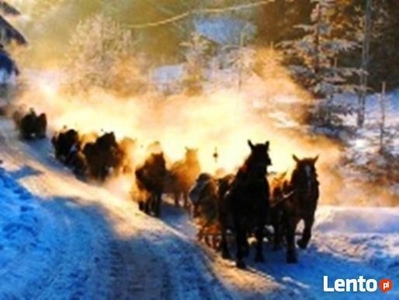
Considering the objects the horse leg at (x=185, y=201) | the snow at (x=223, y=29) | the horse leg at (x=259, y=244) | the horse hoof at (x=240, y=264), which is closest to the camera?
the horse hoof at (x=240, y=264)

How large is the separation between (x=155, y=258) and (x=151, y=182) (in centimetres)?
555

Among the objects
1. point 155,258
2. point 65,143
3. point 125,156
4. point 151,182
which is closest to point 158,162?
point 151,182

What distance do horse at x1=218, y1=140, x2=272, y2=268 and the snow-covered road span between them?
0.49 meters

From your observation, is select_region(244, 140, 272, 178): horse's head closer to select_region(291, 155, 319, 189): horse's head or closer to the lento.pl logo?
select_region(291, 155, 319, 189): horse's head

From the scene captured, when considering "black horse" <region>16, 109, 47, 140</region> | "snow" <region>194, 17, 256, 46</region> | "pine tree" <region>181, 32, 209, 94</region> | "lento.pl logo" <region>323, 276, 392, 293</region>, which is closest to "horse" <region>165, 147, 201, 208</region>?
"lento.pl logo" <region>323, 276, 392, 293</region>

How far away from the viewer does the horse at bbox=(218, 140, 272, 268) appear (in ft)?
42.6

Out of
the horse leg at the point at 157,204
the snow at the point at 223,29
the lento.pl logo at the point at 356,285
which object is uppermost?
the snow at the point at 223,29

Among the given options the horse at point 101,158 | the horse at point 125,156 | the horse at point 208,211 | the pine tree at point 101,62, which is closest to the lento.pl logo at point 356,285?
the horse at point 208,211

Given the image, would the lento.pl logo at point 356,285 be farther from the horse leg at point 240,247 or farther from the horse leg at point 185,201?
the horse leg at point 185,201

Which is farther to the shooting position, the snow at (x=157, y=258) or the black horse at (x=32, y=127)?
the black horse at (x=32, y=127)

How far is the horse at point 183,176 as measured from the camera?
20.2 metres

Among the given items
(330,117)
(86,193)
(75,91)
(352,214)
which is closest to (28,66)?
(75,91)

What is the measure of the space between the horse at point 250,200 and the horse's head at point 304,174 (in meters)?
0.82

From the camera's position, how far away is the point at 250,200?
1312 centimetres
